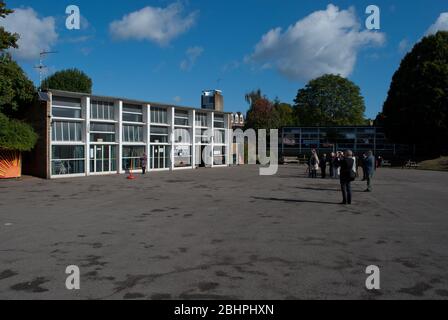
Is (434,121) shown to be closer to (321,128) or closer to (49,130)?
(321,128)

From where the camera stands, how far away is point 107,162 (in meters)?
32.4

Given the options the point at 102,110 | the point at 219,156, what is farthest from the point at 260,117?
the point at 102,110

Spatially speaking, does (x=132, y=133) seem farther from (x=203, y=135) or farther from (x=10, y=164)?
(x=10, y=164)

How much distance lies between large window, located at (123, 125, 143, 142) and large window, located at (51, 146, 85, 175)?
15.7 feet

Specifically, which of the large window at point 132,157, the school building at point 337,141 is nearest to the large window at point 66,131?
the large window at point 132,157

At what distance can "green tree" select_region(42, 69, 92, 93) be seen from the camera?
56531mm

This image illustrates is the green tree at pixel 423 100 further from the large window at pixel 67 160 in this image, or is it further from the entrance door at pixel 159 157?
the large window at pixel 67 160

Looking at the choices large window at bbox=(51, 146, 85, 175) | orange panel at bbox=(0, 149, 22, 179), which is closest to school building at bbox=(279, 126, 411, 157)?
large window at bbox=(51, 146, 85, 175)

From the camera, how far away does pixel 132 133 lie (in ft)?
115

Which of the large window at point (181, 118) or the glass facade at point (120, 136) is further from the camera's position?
the large window at point (181, 118)

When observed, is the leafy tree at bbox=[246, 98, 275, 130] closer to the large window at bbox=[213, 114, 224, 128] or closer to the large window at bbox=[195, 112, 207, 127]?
the large window at bbox=[213, 114, 224, 128]

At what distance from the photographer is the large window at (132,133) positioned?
34.2 meters
